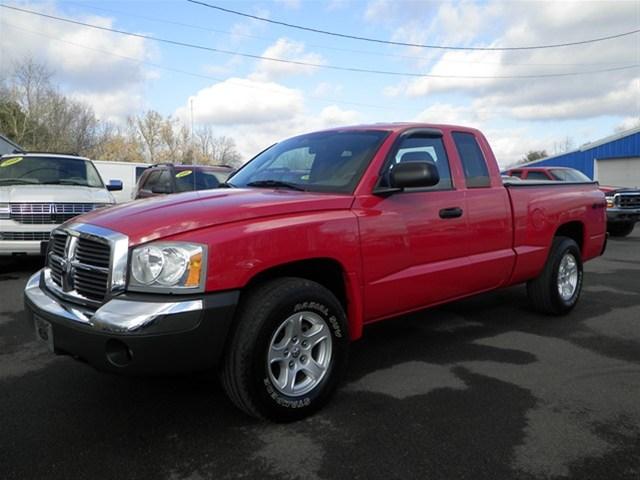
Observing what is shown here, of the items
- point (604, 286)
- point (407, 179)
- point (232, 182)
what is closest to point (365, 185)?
A: point (407, 179)

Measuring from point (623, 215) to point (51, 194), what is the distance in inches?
505

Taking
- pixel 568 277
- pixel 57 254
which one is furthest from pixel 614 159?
pixel 57 254

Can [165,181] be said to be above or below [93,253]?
above

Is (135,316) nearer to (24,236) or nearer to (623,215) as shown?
(24,236)

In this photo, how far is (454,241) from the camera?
4094 mm

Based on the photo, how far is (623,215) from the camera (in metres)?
13.5

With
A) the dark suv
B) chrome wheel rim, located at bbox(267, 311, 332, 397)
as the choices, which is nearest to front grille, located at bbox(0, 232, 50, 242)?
the dark suv

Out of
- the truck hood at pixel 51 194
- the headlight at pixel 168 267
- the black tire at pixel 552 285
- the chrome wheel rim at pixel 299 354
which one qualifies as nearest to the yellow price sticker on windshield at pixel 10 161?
the truck hood at pixel 51 194

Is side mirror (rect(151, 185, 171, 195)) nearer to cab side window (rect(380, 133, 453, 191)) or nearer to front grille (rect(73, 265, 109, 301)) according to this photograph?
cab side window (rect(380, 133, 453, 191))

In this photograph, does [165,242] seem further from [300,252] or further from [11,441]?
[11,441]

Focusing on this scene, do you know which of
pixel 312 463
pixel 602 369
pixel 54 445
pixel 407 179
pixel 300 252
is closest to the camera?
pixel 312 463

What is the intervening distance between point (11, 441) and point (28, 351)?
1719mm

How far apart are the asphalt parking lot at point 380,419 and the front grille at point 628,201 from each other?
10222 millimetres

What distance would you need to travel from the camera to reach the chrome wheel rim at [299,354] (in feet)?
10.1
